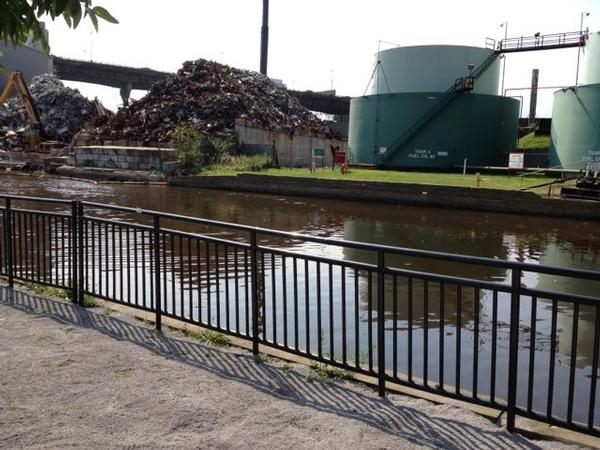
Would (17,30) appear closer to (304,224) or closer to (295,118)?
(304,224)

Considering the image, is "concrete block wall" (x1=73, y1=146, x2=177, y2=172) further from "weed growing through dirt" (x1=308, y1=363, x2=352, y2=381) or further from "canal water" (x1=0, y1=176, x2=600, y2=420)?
"weed growing through dirt" (x1=308, y1=363, x2=352, y2=381)

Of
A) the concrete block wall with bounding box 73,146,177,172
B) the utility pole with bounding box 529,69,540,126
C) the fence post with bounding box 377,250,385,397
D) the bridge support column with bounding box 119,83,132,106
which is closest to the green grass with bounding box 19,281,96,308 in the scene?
the fence post with bounding box 377,250,385,397

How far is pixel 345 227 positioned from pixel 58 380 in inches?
556

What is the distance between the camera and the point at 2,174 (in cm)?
4162

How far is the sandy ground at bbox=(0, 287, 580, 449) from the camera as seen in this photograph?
3.50 metres

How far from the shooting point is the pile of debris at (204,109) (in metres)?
45.8

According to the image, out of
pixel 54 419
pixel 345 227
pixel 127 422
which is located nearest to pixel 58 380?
pixel 54 419

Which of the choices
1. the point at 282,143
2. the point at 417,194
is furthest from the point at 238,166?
the point at 417,194

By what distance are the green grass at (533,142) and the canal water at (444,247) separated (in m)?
25.6

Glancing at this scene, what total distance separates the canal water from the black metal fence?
4cm

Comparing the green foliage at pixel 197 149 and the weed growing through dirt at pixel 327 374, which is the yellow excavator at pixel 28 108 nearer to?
the green foliage at pixel 197 149

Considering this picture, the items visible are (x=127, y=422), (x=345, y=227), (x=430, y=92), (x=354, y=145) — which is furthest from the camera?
(x=354, y=145)

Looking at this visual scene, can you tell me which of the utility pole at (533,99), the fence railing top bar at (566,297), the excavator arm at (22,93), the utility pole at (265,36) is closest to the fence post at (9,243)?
the fence railing top bar at (566,297)

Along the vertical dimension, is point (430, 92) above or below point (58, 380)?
above
